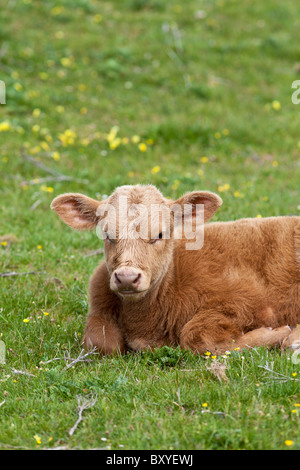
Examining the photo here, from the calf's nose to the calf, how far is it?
13 centimetres

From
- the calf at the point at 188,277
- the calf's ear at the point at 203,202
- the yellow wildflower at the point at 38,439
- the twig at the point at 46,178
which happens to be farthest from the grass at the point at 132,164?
the calf's ear at the point at 203,202

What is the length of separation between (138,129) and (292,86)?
13.9 feet

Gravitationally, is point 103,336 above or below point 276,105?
below

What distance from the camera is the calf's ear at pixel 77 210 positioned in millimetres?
6473

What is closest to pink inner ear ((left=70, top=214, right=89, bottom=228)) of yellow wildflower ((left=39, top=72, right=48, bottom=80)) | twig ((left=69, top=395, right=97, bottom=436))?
twig ((left=69, top=395, right=97, bottom=436))

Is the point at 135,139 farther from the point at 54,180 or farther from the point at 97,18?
the point at 97,18

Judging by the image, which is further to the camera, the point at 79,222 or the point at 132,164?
the point at 132,164

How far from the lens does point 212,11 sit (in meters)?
17.0

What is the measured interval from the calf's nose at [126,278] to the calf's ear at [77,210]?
3.83 feet

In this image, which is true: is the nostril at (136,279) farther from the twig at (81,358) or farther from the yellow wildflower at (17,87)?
the yellow wildflower at (17,87)

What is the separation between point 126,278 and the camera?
5.46 metres

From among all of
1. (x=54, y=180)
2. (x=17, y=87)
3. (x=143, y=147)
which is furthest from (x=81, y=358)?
(x=17, y=87)

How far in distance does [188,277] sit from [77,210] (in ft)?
4.24

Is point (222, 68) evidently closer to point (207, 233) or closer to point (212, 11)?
point (212, 11)
